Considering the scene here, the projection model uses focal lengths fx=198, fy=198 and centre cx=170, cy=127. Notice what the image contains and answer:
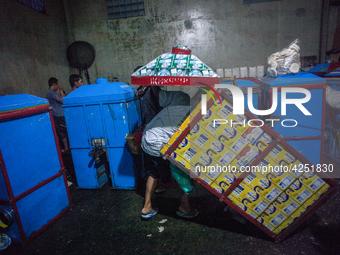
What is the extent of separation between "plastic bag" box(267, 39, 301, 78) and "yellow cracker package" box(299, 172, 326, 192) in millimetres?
2241

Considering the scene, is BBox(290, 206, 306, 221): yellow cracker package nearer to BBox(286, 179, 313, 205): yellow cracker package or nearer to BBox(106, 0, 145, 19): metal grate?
BBox(286, 179, 313, 205): yellow cracker package

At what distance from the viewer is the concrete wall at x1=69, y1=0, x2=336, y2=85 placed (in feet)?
22.0

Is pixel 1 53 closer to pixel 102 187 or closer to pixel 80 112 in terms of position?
pixel 80 112

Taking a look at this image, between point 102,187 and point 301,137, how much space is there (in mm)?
3745

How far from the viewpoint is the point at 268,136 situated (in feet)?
6.73

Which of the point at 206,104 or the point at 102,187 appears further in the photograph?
the point at 102,187

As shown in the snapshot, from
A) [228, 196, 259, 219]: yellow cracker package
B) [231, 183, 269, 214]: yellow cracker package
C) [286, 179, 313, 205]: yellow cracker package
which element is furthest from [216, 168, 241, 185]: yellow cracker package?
[286, 179, 313, 205]: yellow cracker package

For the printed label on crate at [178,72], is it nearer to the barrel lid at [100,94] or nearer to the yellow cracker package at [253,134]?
the yellow cracker package at [253,134]

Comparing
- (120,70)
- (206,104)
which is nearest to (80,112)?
(206,104)

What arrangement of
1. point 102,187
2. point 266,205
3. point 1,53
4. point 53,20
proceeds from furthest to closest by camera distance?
point 53,20 < point 1,53 < point 102,187 < point 266,205

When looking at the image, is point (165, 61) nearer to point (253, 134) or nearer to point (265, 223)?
point (253, 134)

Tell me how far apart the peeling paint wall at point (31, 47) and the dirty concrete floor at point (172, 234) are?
4.05 metres

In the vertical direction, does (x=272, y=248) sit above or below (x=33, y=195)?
below

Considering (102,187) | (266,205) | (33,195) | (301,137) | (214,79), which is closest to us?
(214,79)
